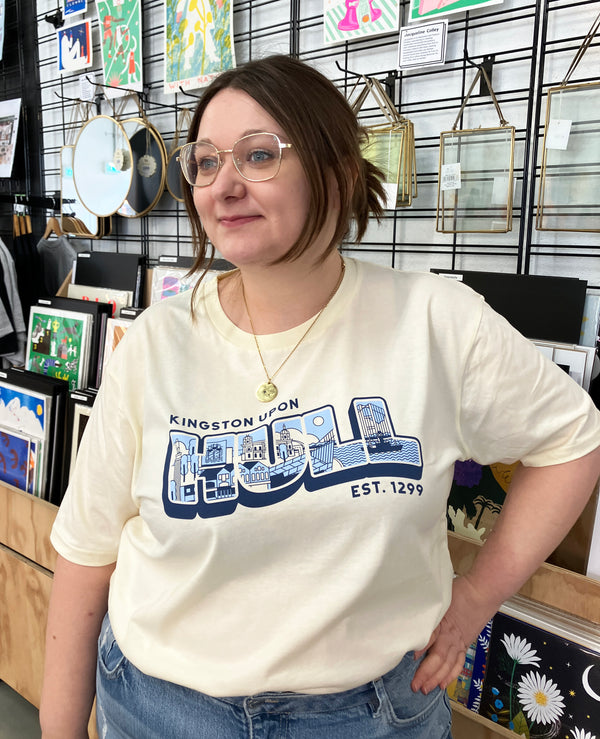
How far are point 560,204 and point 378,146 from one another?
0.50m

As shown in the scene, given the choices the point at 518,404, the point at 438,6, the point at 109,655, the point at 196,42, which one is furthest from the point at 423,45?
the point at 109,655

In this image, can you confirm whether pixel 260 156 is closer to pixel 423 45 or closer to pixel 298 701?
pixel 298 701

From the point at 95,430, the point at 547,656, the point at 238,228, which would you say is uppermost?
the point at 238,228

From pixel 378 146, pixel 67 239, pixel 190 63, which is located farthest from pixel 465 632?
pixel 67 239

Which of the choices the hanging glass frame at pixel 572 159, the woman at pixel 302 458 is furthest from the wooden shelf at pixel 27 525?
the hanging glass frame at pixel 572 159

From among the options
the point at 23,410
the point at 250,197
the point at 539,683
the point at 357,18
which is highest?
the point at 357,18

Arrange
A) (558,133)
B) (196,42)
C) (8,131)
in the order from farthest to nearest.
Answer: (8,131), (196,42), (558,133)

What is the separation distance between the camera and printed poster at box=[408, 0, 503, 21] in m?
1.46

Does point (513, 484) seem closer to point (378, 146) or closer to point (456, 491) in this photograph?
point (456, 491)

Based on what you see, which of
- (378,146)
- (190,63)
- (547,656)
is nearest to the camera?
(547,656)

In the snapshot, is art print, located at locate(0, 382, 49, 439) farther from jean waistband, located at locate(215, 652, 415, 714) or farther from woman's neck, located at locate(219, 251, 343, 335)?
jean waistband, located at locate(215, 652, 415, 714)

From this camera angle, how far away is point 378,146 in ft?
5.22

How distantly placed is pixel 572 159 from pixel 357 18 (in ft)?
2.53

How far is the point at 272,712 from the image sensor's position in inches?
29.2
